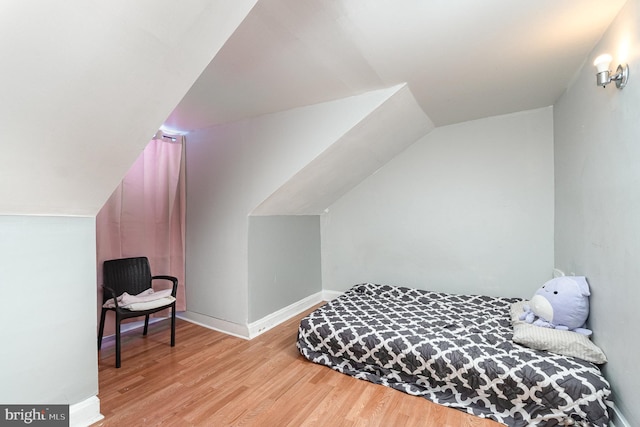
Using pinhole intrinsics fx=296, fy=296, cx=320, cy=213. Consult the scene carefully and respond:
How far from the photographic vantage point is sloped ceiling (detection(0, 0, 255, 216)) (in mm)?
929

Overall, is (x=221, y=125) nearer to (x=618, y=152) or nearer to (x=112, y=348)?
(x=112, y=348)

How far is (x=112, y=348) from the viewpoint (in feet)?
8.64

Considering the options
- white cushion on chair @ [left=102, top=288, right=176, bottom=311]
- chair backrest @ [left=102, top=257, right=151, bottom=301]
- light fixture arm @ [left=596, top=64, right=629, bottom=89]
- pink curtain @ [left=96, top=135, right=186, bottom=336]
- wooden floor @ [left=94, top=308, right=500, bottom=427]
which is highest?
light fixture arm @ [left=596, top=64, right=629, bottom=89]

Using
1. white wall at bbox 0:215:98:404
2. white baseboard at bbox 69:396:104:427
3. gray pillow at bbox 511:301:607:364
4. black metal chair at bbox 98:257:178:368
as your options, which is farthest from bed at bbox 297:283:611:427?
white wall at bbox 0:215:98:404

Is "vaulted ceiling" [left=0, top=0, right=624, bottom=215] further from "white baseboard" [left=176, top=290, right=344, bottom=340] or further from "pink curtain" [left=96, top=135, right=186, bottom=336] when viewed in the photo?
"white baseboard" [left=176, top=290, right=344, bottom=340]

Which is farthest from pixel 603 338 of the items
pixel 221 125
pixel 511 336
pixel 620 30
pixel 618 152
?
pixel 221 125

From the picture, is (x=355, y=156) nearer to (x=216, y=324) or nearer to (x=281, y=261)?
(x=281, y=261)

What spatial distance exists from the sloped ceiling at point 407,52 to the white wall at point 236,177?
0.17 meters

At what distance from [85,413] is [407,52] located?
9.23 feet

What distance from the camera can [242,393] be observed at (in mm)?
1986

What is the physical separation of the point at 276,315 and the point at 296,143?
1.82m

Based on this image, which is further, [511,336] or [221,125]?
[221,125]

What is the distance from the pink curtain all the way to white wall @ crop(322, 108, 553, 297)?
1939mm

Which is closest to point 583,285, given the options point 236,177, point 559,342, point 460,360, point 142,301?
point 559,342
